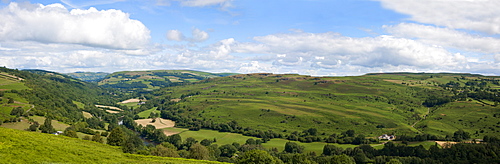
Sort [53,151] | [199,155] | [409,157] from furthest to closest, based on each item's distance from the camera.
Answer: [409,157] → [199,155] → [53,151]

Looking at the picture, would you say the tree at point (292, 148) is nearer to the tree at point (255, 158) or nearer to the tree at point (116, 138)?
the tree at point (255, 158)

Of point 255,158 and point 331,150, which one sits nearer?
point 255,158

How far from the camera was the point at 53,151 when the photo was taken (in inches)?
2435

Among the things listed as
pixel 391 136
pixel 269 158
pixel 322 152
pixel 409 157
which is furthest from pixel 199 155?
pixel 391 136

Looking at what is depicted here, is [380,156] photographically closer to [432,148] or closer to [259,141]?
[432,148]

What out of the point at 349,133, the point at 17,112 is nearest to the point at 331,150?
the point at 349,133

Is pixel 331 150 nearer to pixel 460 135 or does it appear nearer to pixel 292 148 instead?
pixel 292 148

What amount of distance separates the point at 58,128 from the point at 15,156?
116760 millimetres

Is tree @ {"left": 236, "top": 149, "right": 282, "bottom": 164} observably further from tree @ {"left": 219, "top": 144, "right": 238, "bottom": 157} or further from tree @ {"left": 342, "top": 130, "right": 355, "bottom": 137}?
tree @ {"left": 342, "top": 130, "right": 355, "bottom": 137}

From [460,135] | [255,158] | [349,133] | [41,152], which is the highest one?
[41,152]

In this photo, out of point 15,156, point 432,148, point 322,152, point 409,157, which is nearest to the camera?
point 15,156

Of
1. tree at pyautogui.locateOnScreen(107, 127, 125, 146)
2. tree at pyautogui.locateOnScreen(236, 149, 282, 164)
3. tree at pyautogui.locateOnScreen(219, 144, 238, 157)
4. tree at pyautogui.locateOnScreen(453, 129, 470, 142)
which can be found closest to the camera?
tree at pyautogui.locateOnScreen(236, 149, 282, 164)

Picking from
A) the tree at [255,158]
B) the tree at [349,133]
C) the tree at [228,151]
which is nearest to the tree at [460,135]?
the tree at [349,133]

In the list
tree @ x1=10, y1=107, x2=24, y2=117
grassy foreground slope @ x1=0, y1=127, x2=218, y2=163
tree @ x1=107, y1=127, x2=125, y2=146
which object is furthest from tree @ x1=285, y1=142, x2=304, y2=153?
tree @ x1=10, y1=107, x2=24, y2=117
